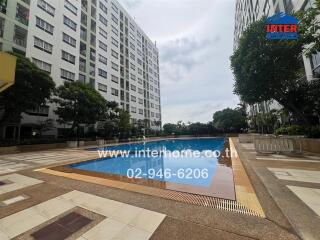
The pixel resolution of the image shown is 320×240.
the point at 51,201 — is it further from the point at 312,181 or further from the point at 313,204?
the point at 312,181

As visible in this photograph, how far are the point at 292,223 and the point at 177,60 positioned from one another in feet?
83.1

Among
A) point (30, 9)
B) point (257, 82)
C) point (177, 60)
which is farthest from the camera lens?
point (177, 60)

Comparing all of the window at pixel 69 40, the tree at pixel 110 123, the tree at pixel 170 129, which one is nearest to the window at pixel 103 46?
the window at pixel 69 40

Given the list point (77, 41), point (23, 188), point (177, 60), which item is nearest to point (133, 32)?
point (77, 41)

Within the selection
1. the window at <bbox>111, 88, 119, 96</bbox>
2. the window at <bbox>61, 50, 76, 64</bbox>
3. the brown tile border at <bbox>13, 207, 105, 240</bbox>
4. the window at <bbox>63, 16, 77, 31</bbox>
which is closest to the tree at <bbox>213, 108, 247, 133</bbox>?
the window at <bbox>111, 88, 119, 96</bbox>

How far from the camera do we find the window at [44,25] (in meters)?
20.8

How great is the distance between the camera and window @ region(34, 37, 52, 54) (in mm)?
20250

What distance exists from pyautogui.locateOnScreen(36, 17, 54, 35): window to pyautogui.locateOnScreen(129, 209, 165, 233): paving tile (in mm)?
25881

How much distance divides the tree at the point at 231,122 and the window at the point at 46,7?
38.8m

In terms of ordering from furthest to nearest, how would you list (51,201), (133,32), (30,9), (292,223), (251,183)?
1. (133,32)
2. (30,9)
3. (251,183)
4. (51,201)
5. (292,223)

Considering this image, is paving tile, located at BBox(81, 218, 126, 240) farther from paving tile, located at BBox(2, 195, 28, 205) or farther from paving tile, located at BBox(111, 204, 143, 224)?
paving tile, located at BBox(2, 195, 28, 205)

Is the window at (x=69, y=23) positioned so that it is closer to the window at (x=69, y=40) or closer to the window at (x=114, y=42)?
the window at (x=69, y=40)

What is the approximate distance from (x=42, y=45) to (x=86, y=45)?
8.65 meters

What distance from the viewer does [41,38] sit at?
20844 mm
